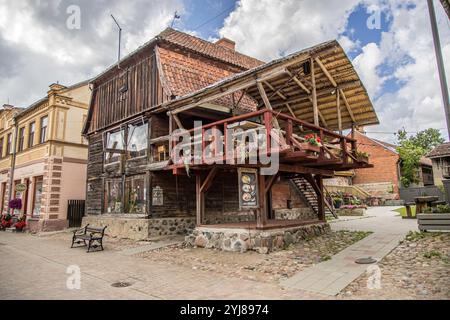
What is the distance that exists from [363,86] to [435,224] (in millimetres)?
5173

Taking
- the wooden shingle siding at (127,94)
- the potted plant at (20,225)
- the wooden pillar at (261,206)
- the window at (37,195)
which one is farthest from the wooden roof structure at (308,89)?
the potted plant at (20,225)

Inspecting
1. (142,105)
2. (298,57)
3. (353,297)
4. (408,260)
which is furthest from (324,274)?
(142,105)

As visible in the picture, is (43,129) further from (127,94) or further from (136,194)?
(136,194)

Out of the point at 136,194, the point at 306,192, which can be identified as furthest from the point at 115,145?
the point at 306,192

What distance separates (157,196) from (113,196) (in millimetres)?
3623

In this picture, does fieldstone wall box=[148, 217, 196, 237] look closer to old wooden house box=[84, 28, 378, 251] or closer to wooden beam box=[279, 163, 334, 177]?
old wooden house box=[84, 28, 378, 251]

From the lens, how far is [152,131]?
540 inches

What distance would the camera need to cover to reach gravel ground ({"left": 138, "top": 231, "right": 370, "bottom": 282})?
7.18 meters

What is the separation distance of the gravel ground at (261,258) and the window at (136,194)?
132 inches

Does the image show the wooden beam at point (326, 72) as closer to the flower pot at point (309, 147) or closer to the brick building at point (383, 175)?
the flower pot at point (309, 147)

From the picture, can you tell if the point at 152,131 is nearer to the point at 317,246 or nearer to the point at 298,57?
the point at 298,57

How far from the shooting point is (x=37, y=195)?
65.6 feet

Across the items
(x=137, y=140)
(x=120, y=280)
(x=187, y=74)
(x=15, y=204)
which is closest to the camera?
(x=120, y=280)

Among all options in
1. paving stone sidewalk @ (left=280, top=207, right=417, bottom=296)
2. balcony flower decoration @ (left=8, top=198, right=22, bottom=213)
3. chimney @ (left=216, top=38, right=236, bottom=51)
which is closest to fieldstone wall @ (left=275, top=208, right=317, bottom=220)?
paving stone sidewalk @ (left=280, top=207, right=417, bottom=296)
